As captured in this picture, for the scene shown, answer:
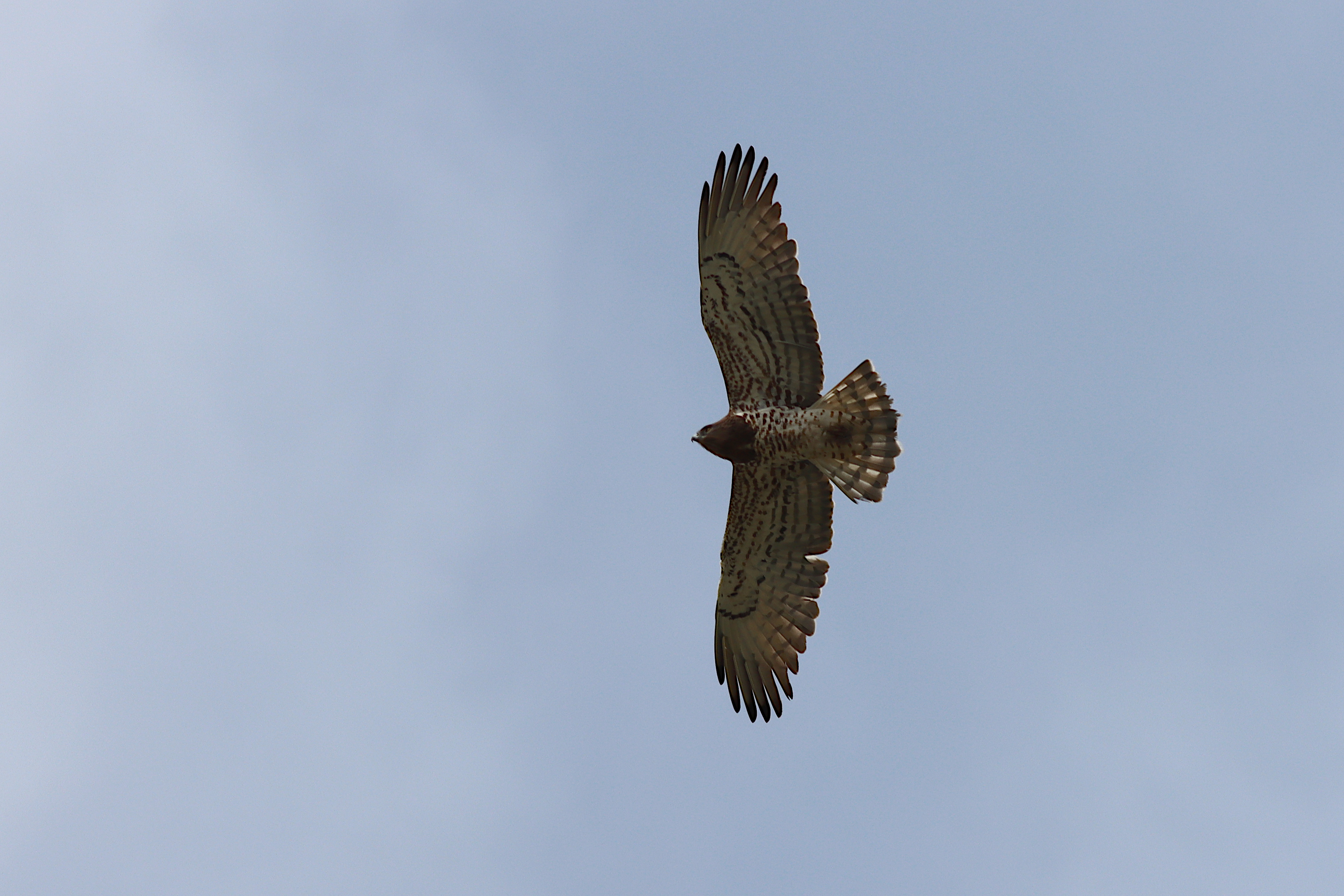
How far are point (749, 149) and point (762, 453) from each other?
118 inches

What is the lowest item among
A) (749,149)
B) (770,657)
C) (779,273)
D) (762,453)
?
(770,657)

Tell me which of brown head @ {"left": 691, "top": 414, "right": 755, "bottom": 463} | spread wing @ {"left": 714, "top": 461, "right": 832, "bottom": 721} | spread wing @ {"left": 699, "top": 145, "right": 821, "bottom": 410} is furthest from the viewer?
spread wing @ {"left": 714, "top": 461, "right": 832, "bottom": 721}

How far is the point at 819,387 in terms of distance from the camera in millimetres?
13625

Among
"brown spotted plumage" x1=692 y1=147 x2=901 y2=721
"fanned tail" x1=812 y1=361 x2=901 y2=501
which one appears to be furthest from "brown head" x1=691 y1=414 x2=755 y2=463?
"fanned tail" x1=812 y1=361 x2=901 y2=501

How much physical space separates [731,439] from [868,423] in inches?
53.0

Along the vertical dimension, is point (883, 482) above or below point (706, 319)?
below

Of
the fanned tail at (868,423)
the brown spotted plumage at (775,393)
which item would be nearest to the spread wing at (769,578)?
the brown spotted plumage at (775,393)

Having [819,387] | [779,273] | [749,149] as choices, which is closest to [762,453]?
[819,387]

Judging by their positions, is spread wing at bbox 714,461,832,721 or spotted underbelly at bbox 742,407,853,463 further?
spread wing at bbox 714,461,832,721

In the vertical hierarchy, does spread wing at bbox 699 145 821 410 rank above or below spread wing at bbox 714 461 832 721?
above

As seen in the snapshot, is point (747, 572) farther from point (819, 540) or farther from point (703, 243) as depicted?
point (703, 243)

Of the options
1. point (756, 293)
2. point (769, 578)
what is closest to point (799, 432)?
point (756, 293)

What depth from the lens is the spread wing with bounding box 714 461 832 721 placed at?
14344 mm

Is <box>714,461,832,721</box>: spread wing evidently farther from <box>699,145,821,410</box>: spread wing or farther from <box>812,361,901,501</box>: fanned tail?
<box>699,145,821,410</box>: spread wing
